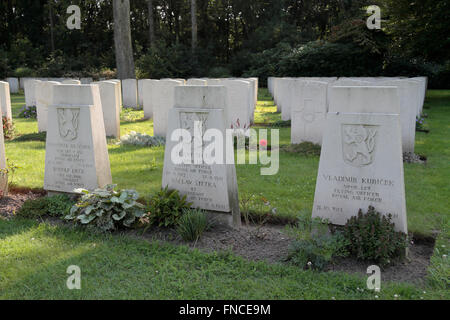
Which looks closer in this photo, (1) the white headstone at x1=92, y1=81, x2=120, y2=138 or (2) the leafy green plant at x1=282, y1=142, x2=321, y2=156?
(2) the leafy green plant at x1=282, y1=142, x2=321, y2=156

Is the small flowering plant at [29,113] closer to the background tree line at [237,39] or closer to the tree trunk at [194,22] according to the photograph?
the background tree line at [237,39]

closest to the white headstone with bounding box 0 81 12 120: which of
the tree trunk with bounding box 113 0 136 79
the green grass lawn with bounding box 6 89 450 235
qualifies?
the green grass lawn with bounding box 6 89 450 235

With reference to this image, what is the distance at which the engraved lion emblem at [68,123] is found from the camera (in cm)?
542

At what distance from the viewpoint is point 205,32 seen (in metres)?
38.7

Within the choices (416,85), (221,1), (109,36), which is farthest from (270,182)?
(109,36)

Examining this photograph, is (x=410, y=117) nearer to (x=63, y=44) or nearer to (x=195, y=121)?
(x=195, y=121)

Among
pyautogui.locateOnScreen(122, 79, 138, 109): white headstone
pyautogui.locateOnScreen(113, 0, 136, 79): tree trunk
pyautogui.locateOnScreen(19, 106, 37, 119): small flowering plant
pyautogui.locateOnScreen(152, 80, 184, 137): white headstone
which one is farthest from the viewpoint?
pyautogui.locateOnScreen(113, 0, 136, 79): tree trunk

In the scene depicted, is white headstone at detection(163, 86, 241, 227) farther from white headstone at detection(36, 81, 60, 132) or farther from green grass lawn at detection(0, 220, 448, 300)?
white headstone at detection(36, 81, 60, 132)

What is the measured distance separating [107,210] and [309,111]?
5.30 meters

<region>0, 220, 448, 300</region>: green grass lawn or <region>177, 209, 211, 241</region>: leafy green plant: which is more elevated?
<region>177, 209, 211, 241</region>: leafy green plant

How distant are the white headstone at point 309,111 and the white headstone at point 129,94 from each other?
30.3 feet

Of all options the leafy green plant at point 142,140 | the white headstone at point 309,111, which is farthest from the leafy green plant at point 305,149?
the leafy green plant at point 142,140

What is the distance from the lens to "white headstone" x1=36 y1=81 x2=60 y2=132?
33.1 ft

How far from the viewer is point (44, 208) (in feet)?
17.3
